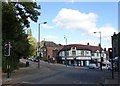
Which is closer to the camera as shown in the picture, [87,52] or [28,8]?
[28,8]

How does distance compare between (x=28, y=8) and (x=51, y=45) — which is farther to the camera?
(x=51, y=45)

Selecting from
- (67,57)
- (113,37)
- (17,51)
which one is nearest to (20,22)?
(17,51)

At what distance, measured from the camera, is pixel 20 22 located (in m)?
40.9

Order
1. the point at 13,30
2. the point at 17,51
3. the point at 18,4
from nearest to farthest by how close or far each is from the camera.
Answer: the point at 18,4 → the point at 13,30 → the point at 17,51

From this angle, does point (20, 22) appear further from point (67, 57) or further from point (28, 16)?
point (67, 57)

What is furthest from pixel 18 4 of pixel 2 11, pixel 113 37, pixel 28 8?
pixel 113 37

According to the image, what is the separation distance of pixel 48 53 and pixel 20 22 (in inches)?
4837

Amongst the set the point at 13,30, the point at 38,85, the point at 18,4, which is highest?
the point at 18,4

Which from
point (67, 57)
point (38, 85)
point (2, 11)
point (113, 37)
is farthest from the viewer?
point (67, 57)

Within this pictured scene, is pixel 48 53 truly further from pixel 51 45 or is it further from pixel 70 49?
pixel 70 49

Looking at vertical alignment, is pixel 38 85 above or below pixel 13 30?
below

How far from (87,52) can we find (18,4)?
95.9m

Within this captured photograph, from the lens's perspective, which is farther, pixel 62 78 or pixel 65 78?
pixel 65 78

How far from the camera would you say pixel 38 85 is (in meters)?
27.9
